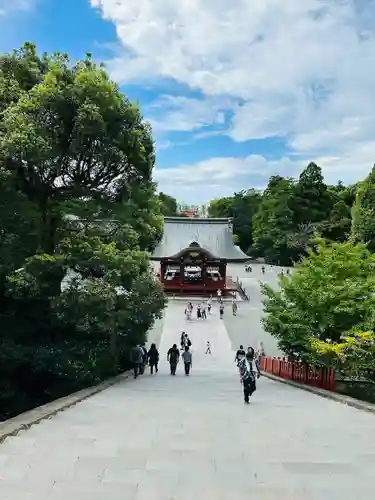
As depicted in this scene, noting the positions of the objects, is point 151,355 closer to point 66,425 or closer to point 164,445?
point 66,425

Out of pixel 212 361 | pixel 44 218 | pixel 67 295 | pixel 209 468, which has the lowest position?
pixel 212 361

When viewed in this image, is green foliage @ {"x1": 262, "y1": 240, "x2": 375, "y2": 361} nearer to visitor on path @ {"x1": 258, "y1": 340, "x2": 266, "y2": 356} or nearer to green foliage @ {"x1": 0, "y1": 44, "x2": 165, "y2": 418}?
green foliage @ {"x1": 0, "y1": 44, "x2": 165, "y2": 418}

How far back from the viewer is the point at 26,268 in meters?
14.2

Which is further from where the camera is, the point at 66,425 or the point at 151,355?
the point at 151,355

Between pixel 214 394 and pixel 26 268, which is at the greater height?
pixel 26 268

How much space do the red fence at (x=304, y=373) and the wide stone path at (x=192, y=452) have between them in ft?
14.4

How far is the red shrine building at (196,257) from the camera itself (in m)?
A: 44.9

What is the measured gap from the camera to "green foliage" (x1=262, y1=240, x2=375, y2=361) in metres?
16.3

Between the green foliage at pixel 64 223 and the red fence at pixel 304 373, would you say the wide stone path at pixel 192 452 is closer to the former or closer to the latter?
the green foliage at pixel 64 223

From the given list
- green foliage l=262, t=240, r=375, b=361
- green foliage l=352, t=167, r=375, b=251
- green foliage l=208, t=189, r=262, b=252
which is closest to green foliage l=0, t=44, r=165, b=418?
green foliage l=262, t=240, r=375, b=361

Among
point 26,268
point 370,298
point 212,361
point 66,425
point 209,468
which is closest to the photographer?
point 209,468

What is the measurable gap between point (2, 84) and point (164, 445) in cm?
1144

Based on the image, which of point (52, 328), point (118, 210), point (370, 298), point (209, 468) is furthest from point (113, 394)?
point (370, 298)

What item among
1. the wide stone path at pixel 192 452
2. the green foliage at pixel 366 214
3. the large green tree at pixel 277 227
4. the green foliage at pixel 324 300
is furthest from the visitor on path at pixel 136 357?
the large green tree at pixel 277 227
